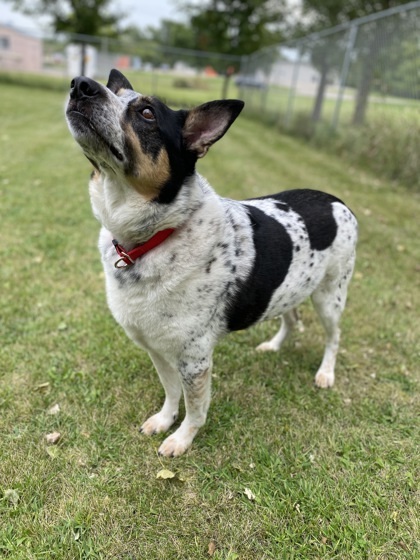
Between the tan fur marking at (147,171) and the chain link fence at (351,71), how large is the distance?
8744 mm

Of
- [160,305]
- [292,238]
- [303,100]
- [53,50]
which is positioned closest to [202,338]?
[160,305]

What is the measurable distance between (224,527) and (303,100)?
643 inches

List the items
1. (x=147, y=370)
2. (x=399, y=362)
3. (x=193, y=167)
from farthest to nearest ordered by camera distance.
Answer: (x=399, y=362) < (x=147, y=370) < (x=193, y=167)

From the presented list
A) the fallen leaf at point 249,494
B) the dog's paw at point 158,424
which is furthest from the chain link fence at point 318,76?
the fallen leaf at point 249,494

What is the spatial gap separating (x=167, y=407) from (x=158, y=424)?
0.43 feet

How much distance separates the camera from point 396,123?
32.1ft

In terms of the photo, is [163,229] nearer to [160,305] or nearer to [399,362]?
[160,305]

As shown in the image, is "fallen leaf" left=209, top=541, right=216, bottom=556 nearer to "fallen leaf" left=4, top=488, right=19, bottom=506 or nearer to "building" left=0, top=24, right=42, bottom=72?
"fallen leaf" left=4, top=488, right=19, bottom=506

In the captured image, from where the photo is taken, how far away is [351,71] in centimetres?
1224

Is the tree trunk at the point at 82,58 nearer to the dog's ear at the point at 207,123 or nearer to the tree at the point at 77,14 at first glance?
the tree at the point at 77,14

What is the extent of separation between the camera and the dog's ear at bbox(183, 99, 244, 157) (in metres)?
2.24

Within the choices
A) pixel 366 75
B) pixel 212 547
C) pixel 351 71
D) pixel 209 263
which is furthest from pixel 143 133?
pixel 351 71

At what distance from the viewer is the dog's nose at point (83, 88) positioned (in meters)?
2.00

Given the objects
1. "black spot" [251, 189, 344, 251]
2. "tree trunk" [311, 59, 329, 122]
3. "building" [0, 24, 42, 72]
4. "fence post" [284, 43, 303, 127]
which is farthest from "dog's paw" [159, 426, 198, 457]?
"building" [0, 24, 42, 72]
